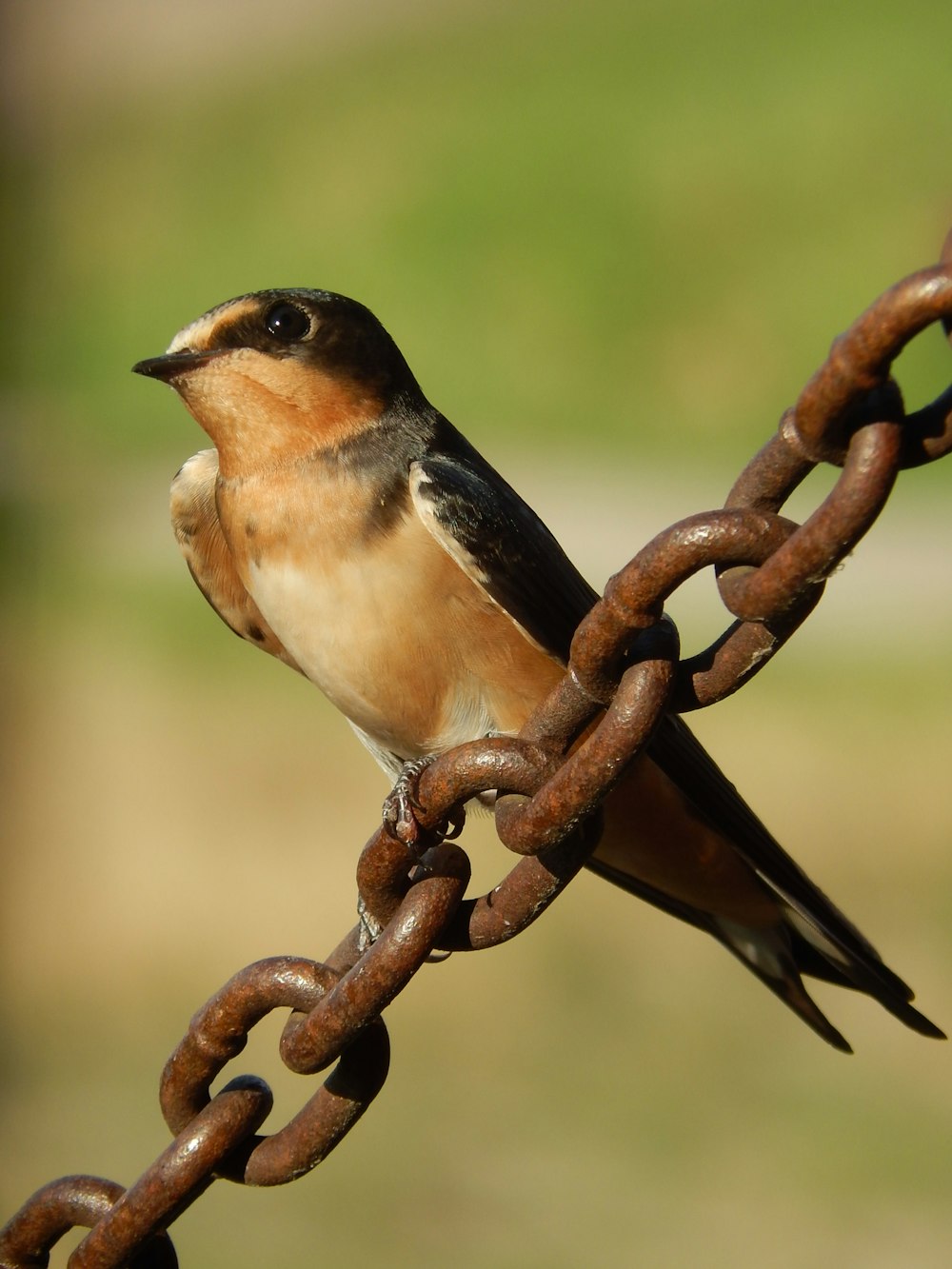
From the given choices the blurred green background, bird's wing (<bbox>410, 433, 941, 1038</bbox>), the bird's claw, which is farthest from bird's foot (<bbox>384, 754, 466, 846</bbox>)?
bird's wing (<bbox>410, 433, 941, 1038</bbox>)

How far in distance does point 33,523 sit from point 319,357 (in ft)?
27.2

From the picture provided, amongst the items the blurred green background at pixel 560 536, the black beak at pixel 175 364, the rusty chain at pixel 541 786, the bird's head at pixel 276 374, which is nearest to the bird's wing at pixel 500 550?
the bird's head at pixel 276 374

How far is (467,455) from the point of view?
8.46ft

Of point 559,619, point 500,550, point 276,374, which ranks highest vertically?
point 276,374

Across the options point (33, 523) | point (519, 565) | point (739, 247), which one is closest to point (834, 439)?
point (519, 565)

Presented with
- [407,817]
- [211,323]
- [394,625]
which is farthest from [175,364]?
[407,817]

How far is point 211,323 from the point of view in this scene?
→ 2.44 meters

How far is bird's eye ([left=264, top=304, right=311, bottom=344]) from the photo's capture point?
8.05ft

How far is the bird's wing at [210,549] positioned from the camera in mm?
2648

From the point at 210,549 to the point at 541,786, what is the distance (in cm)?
146

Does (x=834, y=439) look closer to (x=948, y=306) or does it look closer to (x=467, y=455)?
(x=948, y=306)

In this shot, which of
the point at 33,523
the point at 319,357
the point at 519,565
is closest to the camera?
the point at 519,565

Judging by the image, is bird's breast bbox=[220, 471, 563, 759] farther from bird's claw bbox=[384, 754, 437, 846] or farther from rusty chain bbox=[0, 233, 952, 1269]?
bird's claw bbox=[384, 754, 437, 846]

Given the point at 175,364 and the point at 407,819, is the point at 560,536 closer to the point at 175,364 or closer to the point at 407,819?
the point at 175,364
